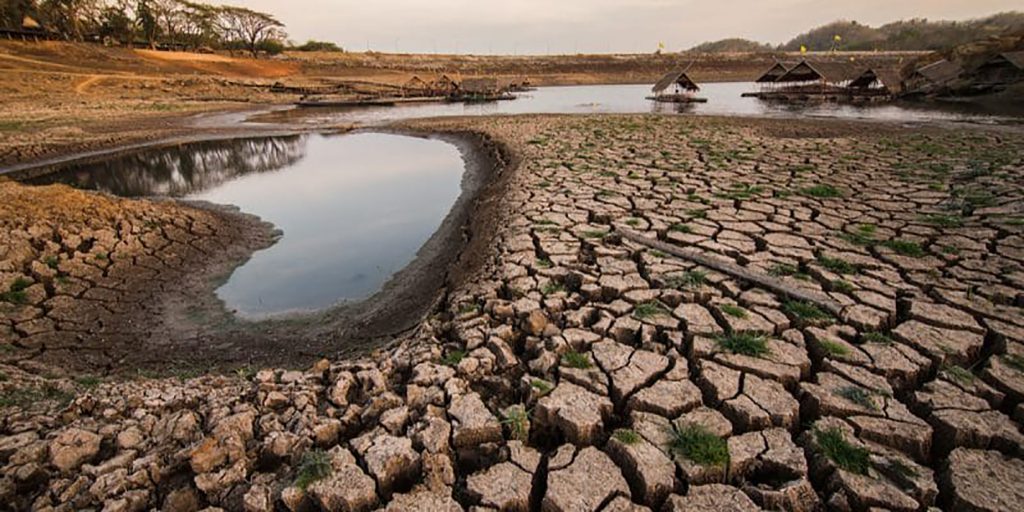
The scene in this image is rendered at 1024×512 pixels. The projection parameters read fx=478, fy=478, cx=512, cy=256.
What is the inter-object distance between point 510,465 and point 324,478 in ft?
2.64

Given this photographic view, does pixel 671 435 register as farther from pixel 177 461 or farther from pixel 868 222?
pixel 868 222

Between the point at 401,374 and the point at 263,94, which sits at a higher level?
the point at 263,94

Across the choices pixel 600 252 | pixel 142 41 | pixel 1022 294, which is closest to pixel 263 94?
pixel 142 41

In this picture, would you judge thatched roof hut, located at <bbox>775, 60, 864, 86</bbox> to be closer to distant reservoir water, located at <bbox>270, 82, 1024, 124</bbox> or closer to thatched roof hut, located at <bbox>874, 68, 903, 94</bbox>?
thatched roof hut, located at <bbox>874, 68, 903, 94</bbox>

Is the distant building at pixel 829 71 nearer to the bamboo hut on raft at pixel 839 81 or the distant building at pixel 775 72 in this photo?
the bamboo hut on raft at pixel 839 81

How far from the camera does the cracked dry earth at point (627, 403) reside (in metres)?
1.99

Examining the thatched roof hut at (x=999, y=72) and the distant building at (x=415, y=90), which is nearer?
the thatched roof hut at (x=999, y=72)

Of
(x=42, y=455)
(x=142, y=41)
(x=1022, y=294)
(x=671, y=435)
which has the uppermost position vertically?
(x=142, y=41)

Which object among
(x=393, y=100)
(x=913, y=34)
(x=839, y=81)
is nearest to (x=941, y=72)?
(x=839, y=81)

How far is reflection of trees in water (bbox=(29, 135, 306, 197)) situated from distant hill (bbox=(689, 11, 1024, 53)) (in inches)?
2119

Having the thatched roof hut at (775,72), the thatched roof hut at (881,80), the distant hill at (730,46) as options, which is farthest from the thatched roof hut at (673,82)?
the distant hill at (730,46)

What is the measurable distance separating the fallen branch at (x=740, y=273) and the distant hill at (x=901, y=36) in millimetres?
52905

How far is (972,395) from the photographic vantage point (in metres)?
2.37

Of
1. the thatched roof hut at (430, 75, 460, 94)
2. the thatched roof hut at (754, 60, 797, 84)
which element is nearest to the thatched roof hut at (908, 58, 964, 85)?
the thatched roof hut at (754, 60, 797, 84)
